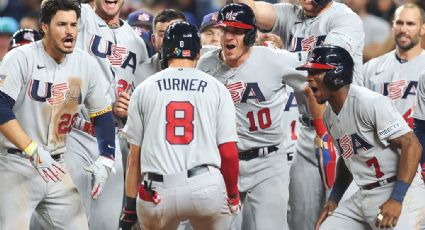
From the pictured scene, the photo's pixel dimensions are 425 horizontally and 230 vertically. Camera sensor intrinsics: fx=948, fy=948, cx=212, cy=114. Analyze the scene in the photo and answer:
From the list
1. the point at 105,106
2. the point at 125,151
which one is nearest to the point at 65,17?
the point at 105,106

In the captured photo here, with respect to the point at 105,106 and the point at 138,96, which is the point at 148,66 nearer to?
the point at 105,106

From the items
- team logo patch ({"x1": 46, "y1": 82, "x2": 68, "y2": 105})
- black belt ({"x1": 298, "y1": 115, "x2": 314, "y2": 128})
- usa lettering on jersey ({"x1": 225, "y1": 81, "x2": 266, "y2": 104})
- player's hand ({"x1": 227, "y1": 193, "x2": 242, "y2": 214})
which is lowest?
player's hand ({"x1": 227, "y1": 193, "x2": 242, "y2": 214})

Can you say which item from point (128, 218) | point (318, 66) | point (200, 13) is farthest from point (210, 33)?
point (200, 13)

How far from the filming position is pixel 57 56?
6.89m

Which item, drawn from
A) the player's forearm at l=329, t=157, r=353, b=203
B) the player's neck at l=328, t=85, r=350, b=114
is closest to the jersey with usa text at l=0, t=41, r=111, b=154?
the player's neck at l=328, t=85, r=350, b=114

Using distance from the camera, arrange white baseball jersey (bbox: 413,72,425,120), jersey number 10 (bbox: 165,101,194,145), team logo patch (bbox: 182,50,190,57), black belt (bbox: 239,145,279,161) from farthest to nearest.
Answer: black belt (bbox: 239,145,279,161)
white baseball jersey (bbox: 413,72,425,120)
team logo patch (bbox: 182,50,190,57)
jersey number 10 (bbox: 165,101,194,145)

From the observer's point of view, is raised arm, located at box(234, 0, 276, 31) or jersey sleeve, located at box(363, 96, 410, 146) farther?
raised arm, located at box(234, 0, 276, 31)

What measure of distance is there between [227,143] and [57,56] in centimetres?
142

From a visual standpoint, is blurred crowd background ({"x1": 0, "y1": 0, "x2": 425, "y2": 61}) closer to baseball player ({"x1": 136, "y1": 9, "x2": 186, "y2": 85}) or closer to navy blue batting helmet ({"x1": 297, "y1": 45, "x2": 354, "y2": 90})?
baseball player ({"x1": 136, "y1": 9, "x2": 186, "y2": 85})

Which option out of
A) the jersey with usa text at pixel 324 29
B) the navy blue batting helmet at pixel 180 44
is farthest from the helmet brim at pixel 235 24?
the jersey with usa text at pixel 324 29

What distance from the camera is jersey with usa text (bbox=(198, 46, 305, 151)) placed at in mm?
7551

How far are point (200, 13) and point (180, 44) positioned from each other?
27.6ft

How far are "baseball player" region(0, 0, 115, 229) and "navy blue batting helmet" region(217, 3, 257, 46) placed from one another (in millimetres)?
1153

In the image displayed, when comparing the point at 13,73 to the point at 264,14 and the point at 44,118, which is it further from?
the point at 264,14
